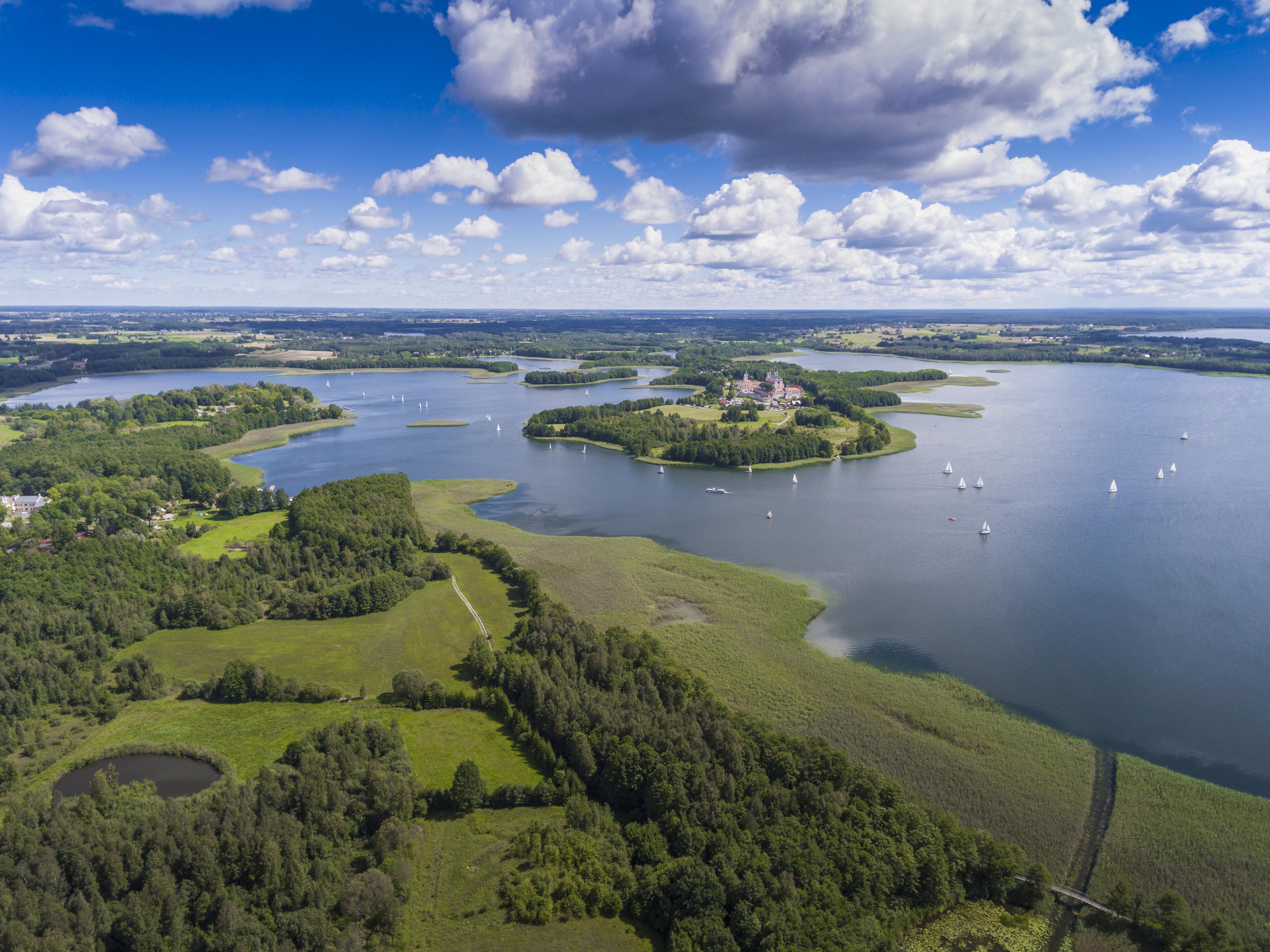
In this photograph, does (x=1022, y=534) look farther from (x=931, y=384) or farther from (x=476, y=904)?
(x=931, y=384)

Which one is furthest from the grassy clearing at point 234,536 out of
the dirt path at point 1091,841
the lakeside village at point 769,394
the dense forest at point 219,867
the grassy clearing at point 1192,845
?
the lakeside village at point 769,394

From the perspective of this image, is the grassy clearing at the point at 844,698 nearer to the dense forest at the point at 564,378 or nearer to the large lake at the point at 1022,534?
the large lake at the point at 1022,534

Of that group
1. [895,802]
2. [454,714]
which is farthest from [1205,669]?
[454,714]

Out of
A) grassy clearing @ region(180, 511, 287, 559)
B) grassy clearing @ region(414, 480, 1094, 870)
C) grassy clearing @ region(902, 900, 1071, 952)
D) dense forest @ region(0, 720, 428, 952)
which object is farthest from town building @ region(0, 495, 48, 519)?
grassy clearing @ region(902, 900, 1071, 952)

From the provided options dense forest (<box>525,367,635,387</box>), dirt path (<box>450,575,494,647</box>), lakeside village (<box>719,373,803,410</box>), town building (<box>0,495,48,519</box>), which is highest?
dense forest (<box>525,367,635,387</box>)

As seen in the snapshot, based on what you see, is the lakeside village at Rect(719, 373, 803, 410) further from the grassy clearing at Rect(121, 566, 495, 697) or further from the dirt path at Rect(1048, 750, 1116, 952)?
the dirt path at Rect(1048, 750, 1116, 952)
